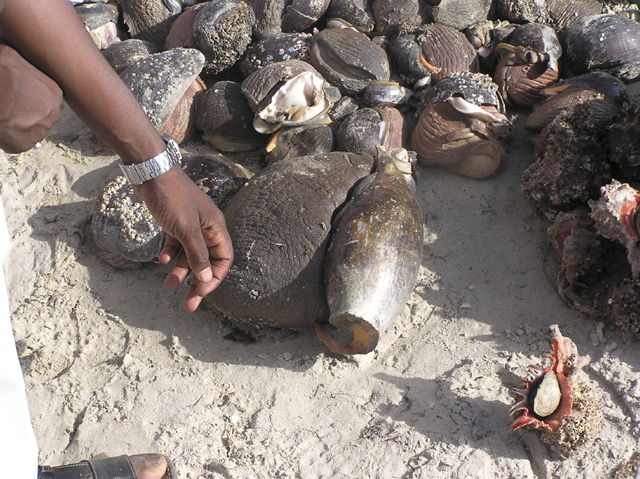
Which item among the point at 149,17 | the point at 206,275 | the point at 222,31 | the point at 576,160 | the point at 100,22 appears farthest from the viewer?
the point at 149,17

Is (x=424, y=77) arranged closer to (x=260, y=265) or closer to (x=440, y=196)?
(x=440, y=196)

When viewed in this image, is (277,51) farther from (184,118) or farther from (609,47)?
(609,47)

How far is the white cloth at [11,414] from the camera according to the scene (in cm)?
137

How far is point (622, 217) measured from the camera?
222 cm

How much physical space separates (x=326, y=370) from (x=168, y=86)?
214 centimetres

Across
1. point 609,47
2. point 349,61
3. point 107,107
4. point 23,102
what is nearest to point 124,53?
point 349,61

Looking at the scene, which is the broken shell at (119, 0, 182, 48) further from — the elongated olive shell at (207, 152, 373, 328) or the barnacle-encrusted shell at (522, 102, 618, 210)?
the barnacle-encrusted shell at (522, 102, 618, 210)

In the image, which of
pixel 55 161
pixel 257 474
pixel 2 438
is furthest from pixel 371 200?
pixel 55 161

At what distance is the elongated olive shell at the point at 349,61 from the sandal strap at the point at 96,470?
2.64 m

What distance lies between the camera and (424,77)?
3539 mm

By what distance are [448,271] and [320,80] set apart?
153 cm

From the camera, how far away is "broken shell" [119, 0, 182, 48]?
4.08 meters

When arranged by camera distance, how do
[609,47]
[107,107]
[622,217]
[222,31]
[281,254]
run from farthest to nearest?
[222,31] < [609,47] < [281,254] < [622,217] < [107,107]

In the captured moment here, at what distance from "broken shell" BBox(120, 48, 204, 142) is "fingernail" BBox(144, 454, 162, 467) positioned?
208cm
